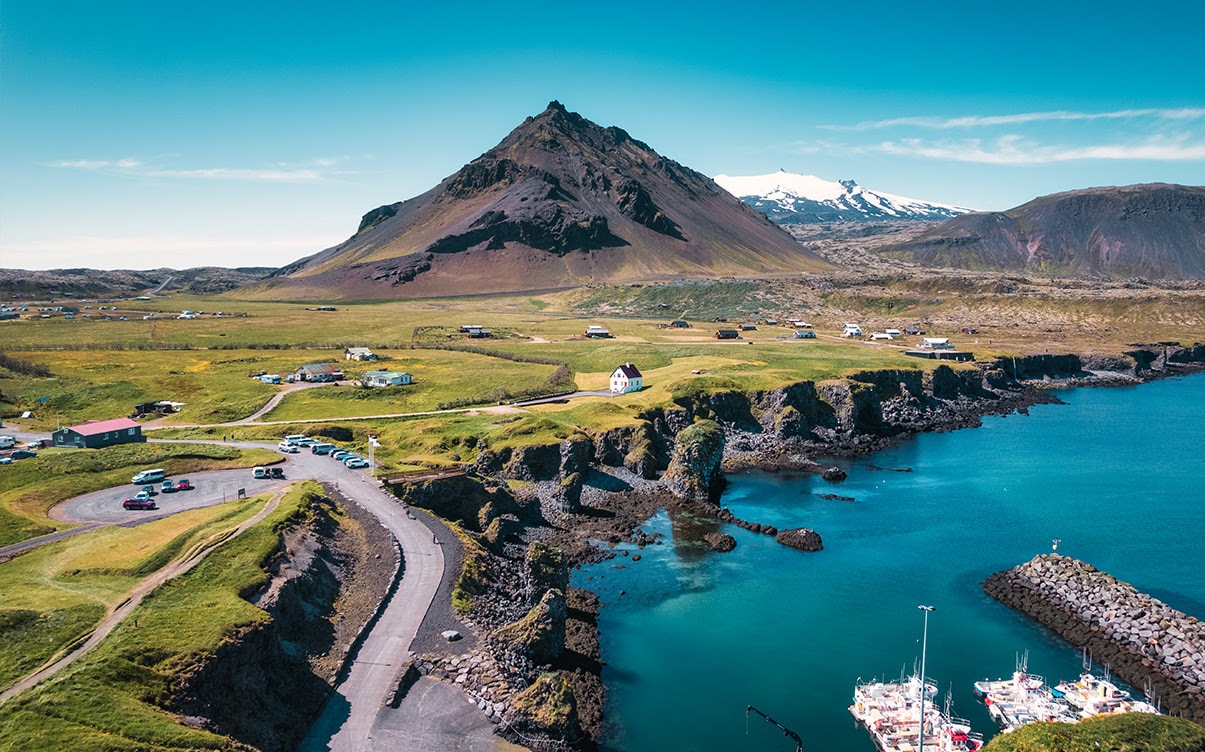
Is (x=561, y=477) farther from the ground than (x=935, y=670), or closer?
farther from the ground

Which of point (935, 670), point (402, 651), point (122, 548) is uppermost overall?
point (122, 548)

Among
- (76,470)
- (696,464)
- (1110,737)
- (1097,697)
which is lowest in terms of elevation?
(1097,697)

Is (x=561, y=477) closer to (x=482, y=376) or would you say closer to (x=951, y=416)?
(x=482, y=376)

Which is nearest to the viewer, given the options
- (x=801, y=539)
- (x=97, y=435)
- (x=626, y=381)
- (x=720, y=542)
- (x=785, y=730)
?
(x=785, y=730)

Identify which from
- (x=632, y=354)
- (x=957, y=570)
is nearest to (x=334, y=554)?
(x=957, y=570)

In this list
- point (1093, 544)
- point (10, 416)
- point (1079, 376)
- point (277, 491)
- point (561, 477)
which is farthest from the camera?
point (1079, 376)

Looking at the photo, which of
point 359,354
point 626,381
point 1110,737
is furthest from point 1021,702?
point 359,354

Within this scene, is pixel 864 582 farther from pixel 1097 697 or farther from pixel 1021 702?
pixel 1097 697
